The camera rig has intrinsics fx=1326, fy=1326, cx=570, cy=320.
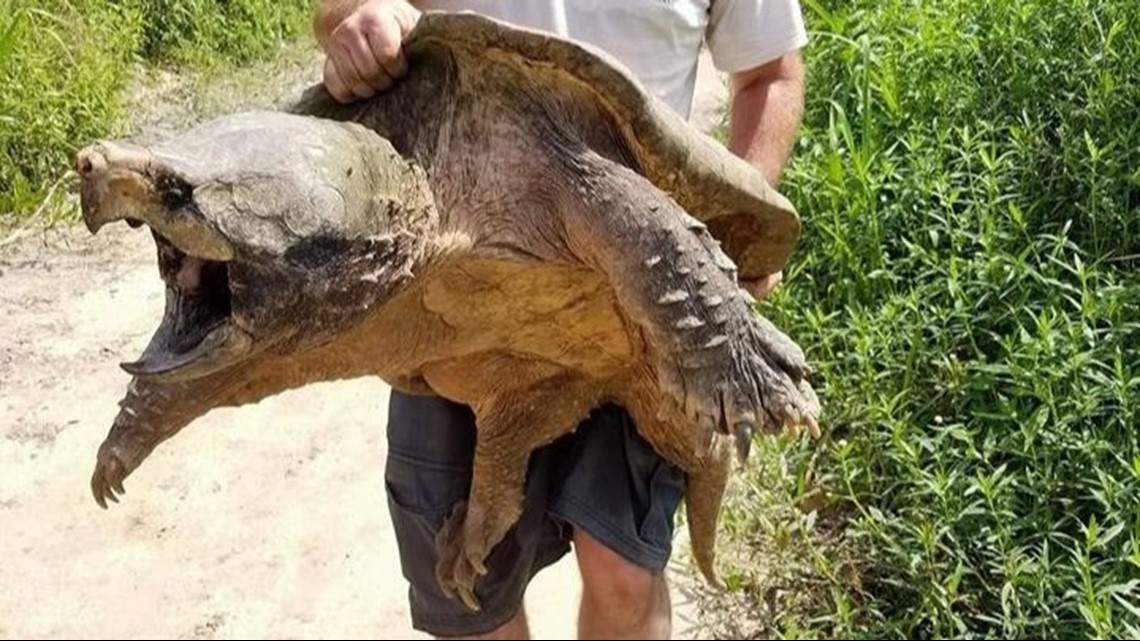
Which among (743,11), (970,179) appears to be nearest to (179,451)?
(743,11)

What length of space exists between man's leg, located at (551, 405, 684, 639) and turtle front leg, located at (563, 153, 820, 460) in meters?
0.43

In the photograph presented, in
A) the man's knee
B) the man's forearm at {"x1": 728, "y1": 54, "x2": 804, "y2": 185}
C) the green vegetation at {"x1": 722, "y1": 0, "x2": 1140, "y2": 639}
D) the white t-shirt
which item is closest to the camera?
the white t-shirt

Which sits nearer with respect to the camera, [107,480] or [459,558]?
[107,480]

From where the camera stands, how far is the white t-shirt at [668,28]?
4.33 ft

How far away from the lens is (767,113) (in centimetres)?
151

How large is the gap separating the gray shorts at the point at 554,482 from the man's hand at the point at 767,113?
256 millimetres

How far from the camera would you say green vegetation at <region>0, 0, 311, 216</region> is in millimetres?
753

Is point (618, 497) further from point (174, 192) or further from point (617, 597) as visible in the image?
point (174, 192)

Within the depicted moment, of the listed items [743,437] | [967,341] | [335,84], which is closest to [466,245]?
[335,84]

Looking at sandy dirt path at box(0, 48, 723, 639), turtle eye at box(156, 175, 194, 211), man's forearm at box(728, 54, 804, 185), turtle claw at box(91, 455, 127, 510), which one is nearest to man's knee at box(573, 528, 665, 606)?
sandy dirt path at box(0, 48, 723, 639)

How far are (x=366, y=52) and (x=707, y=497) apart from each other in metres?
0.76

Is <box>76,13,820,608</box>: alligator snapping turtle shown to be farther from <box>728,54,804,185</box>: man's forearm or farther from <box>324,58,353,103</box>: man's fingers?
<box>728,54,804,185</box>: man's forearm

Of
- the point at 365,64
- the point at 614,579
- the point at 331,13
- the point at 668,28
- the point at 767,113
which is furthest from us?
the point at 614,579

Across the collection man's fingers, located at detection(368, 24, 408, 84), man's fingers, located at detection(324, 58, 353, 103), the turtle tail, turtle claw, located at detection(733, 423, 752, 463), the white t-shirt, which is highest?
man's fingers, located at detection(368, 24, 408, 84)
